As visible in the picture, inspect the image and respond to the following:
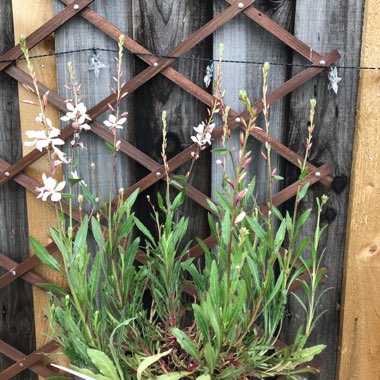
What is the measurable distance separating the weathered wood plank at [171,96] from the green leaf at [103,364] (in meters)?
0.55

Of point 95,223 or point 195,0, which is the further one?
point 195,0

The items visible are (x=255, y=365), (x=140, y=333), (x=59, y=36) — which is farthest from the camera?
(x=59, y=36)

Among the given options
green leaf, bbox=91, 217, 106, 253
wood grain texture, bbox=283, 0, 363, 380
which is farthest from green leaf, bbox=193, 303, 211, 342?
wood grain texture, bbox=283, 0, 363, 380

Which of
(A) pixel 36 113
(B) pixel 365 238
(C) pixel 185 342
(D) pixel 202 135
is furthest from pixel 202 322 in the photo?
(A) pixel 36 113

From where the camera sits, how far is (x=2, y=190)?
1.59 meters

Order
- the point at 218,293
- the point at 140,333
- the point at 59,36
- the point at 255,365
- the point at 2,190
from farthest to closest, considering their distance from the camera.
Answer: the point at 2,190 < the point at 59,36 < the point at 140,333 < the point at 255,365 < the point at 218,293

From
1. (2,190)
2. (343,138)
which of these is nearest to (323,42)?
(343,138)

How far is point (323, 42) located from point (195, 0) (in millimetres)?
331

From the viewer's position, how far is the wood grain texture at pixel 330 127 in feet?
4.78

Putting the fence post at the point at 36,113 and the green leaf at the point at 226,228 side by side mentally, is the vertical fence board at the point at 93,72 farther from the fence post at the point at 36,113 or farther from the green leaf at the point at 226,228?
the green leaf at the point at 226,228

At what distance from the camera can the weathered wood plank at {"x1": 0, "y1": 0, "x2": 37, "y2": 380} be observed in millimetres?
1531

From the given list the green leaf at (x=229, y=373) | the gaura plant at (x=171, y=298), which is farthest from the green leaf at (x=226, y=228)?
the green leaf at (x=229, y=373)

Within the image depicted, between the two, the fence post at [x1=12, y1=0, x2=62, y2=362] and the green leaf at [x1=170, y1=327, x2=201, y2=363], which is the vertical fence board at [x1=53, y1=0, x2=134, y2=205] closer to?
the fence post at [x1=12, y1=0, x2=62, y2=362]

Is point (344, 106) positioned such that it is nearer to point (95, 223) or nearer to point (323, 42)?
point (323, 42)
